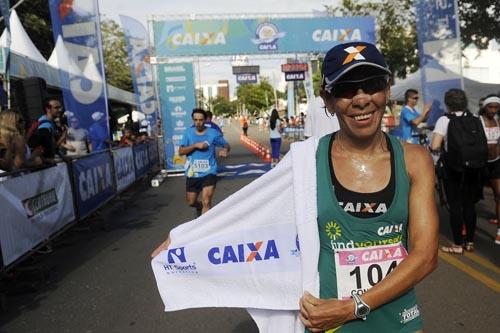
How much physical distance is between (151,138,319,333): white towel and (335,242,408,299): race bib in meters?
0.09

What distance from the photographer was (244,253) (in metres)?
1.89

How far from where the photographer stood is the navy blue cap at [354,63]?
4.89 feet

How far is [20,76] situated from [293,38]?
9.15 m

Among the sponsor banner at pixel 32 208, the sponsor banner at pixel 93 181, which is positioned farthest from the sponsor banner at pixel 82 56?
the sponsor banner at pixel 32 208

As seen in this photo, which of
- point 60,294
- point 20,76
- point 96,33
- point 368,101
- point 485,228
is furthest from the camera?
point 20,76

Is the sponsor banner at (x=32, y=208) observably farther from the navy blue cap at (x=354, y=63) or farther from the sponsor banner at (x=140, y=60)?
the sponsor banner at (x=140, y=60)

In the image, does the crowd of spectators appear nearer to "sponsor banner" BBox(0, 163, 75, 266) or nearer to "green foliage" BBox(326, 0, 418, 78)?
"sponsor banner" BBox(0, 163, 75, 266)

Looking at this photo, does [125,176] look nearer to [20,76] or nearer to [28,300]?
[20,76]

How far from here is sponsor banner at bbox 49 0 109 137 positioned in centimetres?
961

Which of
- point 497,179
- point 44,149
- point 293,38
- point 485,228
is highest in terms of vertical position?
point 293,38

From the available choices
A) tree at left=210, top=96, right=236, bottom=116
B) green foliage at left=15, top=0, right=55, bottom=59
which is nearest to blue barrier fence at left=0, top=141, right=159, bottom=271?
green foliage at left=15, top=0, right=55, bottom=59

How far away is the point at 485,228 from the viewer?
654cm

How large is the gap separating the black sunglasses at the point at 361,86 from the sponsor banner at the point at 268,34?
47.5ft

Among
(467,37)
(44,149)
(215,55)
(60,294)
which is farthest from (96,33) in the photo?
(467,37)
